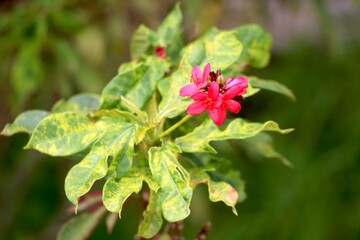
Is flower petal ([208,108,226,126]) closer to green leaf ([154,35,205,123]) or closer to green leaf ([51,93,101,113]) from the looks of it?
green leaf ([154,35,205,123])

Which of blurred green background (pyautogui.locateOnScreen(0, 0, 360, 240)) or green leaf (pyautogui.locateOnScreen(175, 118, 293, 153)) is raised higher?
green leaf (pyautogui.locateOnScreen(175, 118, 293, 153))

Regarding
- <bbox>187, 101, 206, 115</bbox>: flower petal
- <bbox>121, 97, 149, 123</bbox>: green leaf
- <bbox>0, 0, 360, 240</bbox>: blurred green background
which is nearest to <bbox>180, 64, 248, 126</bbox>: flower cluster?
<bbox>187, 101, 206, 115</bbox>: flower petal

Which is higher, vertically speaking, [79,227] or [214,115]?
[214,115]

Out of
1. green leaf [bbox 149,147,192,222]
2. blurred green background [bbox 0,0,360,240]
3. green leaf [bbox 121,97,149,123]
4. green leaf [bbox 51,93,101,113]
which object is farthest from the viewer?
blurred green background [bbox 0,0,360,240]

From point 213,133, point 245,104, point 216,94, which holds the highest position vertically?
point 216,94

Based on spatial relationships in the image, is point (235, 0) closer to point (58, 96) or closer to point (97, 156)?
point (58, 96)

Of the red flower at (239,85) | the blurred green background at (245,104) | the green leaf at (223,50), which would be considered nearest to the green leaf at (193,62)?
the green leaf at (223,50)

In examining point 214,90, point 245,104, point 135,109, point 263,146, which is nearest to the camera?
point 214,90

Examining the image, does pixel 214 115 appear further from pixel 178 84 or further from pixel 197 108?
pixel 178 84

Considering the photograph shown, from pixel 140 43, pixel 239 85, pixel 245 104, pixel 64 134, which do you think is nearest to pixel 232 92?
pixel 239 85
